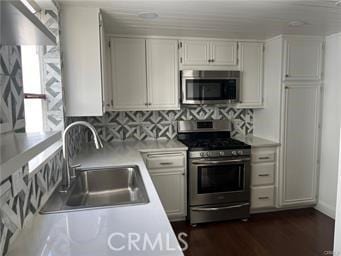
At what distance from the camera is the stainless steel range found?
295 centimetres

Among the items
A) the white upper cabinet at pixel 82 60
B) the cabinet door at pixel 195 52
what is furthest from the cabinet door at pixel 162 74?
the white upper cabinet at pixel 82 60

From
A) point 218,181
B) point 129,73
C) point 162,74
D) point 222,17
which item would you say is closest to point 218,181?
point 218,181

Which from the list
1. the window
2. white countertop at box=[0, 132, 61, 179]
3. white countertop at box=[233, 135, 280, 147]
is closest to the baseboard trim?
white countertop at box=[233, 135, 280, 147]

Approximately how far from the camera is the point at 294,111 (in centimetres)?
317

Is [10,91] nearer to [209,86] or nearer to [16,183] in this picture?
[16,183]

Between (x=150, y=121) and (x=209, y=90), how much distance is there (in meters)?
0.88

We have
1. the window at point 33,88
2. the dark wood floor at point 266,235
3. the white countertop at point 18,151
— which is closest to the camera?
the white countertop at point 18,151

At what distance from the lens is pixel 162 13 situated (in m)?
2.22

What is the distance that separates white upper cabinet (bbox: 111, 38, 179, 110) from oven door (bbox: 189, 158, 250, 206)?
861 mm

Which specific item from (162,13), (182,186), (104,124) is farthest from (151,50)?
(182,186)

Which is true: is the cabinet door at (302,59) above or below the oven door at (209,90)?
above

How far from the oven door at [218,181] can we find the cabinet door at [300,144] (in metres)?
0.59

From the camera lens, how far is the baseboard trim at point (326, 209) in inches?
123

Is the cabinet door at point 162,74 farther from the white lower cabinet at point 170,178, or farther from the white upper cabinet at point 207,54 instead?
the white lower cabinet at point 170,178
